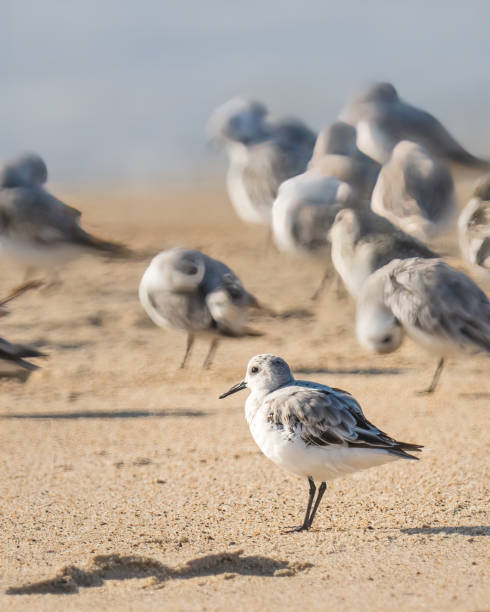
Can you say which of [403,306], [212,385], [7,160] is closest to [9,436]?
[212,385]

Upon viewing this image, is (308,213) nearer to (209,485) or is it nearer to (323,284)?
(323,284)

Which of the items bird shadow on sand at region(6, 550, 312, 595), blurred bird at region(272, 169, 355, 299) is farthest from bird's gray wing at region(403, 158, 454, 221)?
bird shadow on sand at region(6, 550, 312, 595)

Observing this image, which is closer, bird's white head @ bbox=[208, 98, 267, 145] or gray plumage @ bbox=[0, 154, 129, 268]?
gray plumage @ bbox=[0, 154, 129, 268]

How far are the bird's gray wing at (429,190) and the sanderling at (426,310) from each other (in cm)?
271

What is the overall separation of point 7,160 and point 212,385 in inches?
142

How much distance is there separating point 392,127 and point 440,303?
491cm

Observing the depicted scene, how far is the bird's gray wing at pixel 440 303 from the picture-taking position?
20.5 feet

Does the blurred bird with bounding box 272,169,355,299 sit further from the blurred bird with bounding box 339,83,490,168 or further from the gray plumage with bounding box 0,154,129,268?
the blurred bird with bounding box 339,83,490,168

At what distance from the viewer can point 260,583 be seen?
11.1 feet

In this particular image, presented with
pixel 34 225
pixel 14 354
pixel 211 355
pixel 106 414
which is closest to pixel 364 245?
pixel 211 355

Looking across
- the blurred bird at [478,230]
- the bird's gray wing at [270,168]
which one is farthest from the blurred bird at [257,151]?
the blurred bird at [478,230]

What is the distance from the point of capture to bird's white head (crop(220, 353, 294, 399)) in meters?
4.24

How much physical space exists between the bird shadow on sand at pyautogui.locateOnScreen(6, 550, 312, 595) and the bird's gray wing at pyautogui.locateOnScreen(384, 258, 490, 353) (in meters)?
2.94

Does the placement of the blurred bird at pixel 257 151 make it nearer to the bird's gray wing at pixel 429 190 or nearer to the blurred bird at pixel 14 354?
the bird's gray wing at pixel 429 190
